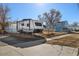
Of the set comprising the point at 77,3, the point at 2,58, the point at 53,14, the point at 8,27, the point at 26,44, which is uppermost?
the point at 77,3

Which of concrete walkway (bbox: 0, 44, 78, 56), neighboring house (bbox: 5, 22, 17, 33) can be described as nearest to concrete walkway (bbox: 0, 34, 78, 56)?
concrete walkway (bbox: 0, 44, 78, 56)

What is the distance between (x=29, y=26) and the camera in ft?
5.44

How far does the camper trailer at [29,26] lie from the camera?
165 centimetres

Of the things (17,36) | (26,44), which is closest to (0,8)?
(17,36)

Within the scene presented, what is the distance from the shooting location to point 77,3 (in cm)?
165

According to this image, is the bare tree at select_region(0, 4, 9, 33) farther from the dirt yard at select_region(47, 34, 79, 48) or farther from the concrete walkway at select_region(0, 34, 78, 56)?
the dirt yard at select_region(47, 34, 79, 48)

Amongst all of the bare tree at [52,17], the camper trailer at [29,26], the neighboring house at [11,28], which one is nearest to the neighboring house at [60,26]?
the bare tree at [52,17]

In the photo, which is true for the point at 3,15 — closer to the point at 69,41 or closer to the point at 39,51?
the point at 39,51

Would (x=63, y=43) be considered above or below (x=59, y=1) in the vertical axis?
below

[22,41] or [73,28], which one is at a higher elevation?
[73,28]

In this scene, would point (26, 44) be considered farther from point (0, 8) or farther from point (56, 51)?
point (0, 8)

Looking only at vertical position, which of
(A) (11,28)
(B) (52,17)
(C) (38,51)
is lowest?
(C) (38,51)

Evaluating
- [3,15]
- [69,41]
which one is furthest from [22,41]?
[69,41]

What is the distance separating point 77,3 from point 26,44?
2.03 ft
